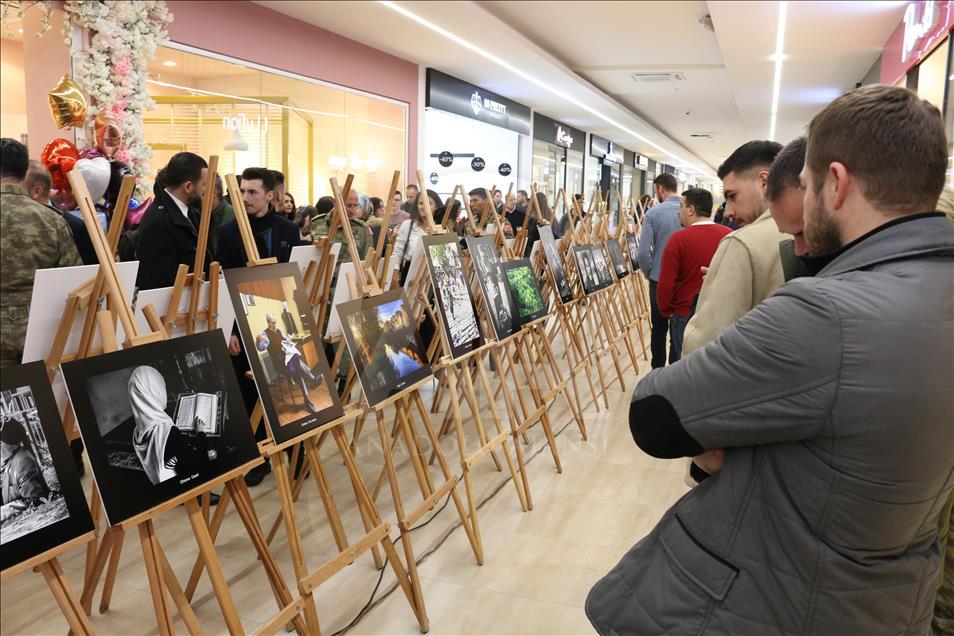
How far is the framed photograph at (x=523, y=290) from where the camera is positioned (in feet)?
13.2

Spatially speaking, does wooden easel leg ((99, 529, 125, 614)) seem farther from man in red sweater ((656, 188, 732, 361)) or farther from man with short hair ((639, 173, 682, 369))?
man with short hair ((639, 173, 682, 369))

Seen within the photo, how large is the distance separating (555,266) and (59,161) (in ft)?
10.6

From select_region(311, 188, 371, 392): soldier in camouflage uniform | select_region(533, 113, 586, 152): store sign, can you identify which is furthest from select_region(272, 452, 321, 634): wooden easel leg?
select_region(533, 113, 586, 152): store sign

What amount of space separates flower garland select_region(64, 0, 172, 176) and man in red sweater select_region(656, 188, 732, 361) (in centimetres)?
404

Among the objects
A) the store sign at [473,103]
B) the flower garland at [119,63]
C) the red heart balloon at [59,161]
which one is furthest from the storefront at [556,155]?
the red heart balloon at [59,161]

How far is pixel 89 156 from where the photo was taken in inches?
207

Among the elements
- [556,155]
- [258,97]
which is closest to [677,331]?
[258,97]

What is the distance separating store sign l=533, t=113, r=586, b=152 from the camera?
15.8m

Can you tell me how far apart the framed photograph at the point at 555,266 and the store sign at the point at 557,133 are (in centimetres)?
1090

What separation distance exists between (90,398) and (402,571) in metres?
1.26

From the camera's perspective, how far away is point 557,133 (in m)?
17.0

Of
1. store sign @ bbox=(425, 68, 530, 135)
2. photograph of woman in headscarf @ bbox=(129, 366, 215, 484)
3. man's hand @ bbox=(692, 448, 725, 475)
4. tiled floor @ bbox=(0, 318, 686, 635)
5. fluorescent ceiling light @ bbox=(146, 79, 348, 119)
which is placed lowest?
tiled floor @ bbox=(0, 318, 686, 635)

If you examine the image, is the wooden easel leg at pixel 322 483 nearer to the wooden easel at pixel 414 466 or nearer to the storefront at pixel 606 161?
the wooden easel at pixel 414 466

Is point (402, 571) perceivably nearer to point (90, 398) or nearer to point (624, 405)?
point (90, 398)
